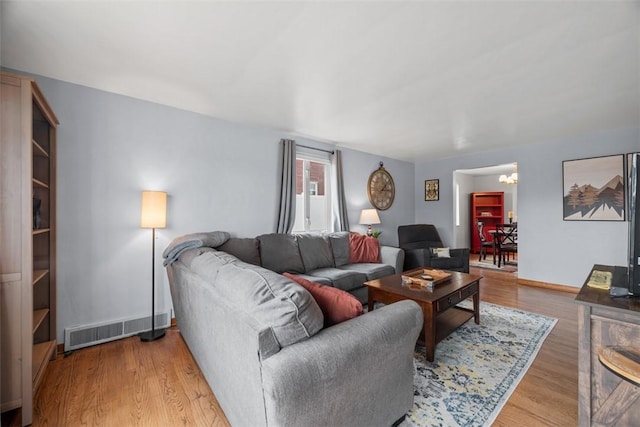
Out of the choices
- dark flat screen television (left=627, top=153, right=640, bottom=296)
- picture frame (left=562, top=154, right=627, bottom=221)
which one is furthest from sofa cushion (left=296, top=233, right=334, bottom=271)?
picture frame (left=562, top=154, right=627, bottom=221)

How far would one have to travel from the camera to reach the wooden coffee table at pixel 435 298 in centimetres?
204

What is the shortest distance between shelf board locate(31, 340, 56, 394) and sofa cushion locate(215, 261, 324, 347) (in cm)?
155

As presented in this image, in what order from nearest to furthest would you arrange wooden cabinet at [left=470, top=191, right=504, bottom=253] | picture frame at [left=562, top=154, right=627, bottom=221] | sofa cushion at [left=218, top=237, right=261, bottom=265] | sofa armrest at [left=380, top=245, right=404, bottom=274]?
1. sofa cushion at [left=218, top=237, right=261, bottom=265]
2. picture frame at [left=562, top=154, right=627, bottom=221]
3. sofa armrest at [left=380, top=245, right=404, bottom=274]
4. wooden cabinet at [left=470, top=191, right=504, bottom=253]

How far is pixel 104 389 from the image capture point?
1.78 m

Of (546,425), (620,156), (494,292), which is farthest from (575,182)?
(546,425)

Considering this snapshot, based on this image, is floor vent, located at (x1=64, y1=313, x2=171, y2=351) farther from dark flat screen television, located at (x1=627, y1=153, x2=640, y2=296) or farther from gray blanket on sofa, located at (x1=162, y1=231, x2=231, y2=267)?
dark flat screen television, located at (x1=627, y1=153, x2=640, y2=296)

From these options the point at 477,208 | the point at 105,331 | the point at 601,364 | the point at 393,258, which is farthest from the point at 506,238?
the point at 105,331

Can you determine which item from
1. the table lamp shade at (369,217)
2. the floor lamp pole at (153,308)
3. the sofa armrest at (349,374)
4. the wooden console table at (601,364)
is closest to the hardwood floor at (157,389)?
the floor lamp pole at (153,308)

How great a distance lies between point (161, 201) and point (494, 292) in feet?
14.9

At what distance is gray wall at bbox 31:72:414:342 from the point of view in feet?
7.66

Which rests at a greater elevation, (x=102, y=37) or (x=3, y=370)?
(x=102, y=37)

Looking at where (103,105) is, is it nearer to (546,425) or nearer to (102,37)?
(102,37)

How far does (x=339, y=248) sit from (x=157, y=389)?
246cm

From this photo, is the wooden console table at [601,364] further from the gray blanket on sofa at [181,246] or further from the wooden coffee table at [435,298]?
the gray blanket on sofa at [181,246]
